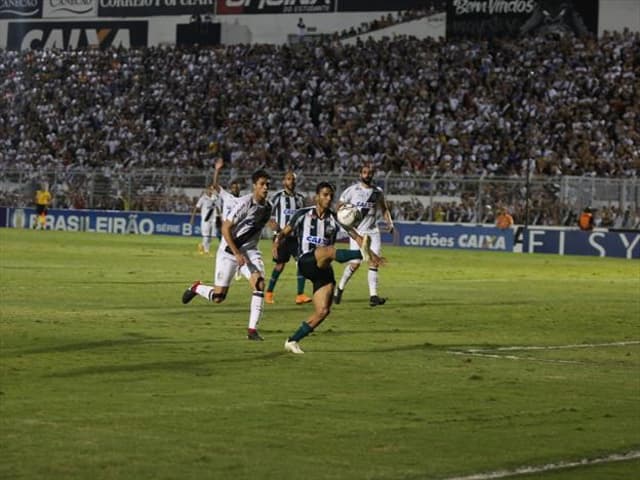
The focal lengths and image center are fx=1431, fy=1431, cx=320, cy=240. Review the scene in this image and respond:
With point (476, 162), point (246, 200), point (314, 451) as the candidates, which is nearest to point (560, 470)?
point (314, 451)

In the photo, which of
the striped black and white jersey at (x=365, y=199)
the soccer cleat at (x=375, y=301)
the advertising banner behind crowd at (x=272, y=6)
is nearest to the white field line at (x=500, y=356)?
the soccer cleat at (x=375, y=301)

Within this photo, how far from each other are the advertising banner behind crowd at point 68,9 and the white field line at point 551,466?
73921mm

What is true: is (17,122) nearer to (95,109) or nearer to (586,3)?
(95,109)

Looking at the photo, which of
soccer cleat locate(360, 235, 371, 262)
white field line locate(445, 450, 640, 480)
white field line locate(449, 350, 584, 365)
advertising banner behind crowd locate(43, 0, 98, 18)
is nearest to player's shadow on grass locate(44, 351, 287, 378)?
soccer cleat locate(360, 235, 371, 262)

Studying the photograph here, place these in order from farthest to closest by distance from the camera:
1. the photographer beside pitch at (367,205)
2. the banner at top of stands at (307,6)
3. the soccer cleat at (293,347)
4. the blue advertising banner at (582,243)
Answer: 1. the banner at top of stands at (307,6)
2. the blue advertising banner at (582,243)
3. the photographer beside pitch at (367,205)
4. the soccer cleat at (293,347)

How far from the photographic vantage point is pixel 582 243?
1975 inches

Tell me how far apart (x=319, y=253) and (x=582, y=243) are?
3491 cm

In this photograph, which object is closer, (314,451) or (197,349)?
(314,451)

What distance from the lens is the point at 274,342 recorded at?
18.1 m

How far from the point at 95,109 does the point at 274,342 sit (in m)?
56.0

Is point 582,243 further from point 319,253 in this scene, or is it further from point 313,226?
point 319,253

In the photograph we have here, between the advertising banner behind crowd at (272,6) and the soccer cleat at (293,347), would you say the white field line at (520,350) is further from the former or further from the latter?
the advertising banner behind crowd at (272,6)

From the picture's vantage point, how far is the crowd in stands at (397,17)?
68.0 m

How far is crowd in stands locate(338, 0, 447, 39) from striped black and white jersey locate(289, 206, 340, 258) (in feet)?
167
